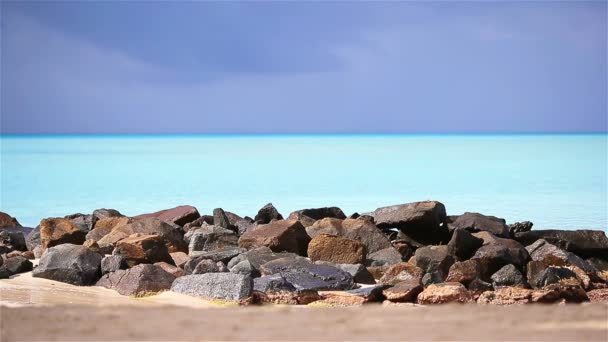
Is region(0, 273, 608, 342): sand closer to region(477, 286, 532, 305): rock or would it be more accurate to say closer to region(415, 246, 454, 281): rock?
region(477, 286, 532, 305): rock

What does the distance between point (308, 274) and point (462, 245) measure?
2.62 m

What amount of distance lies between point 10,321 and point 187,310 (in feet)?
4.53

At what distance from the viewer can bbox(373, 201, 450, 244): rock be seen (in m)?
14.1

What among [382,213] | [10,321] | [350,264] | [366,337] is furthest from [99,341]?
[382,213]

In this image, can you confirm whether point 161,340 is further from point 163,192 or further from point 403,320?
point 163,192

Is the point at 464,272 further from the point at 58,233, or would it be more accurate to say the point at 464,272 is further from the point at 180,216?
the point at 180,216

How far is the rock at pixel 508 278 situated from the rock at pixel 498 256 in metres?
0.23

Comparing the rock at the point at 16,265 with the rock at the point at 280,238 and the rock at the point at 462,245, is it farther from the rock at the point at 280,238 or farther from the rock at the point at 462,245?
the rock at the point at 462,245

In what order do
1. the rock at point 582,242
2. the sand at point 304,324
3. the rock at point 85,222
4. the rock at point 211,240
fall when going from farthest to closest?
the rock at point 85,222 < the rock at point 582,242 < the rock at point 211,240 < the sand at point 304,324

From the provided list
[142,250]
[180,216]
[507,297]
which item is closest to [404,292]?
[507,297]

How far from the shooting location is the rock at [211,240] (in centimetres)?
1337

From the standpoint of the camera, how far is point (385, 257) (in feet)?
41.4

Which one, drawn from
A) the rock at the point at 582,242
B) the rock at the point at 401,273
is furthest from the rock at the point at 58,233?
the rock at the point at 582,242

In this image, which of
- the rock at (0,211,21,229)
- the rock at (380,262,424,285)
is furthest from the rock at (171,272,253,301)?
the rock at (0,211,21,229)
